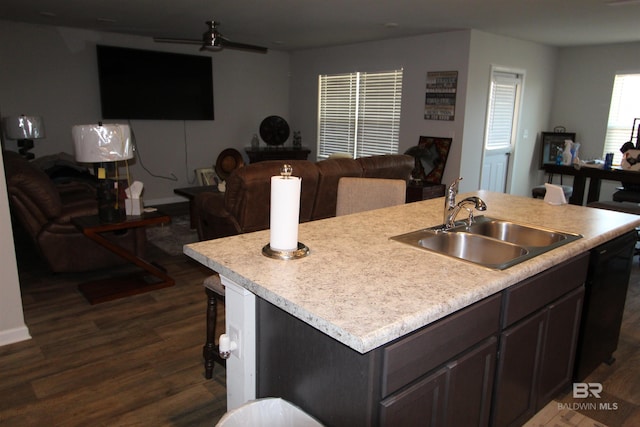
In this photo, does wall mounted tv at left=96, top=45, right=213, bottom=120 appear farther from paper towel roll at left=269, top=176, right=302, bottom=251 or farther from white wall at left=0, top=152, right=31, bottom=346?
paper towel roll at left=269, top=176, right=302, bottom=251

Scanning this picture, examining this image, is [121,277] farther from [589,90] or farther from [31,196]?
[589,90]

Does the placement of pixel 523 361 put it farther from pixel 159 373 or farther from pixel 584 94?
pixel 584 94

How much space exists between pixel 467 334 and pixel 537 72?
6529 mm

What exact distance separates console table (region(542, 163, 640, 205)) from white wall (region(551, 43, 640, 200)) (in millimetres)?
1779

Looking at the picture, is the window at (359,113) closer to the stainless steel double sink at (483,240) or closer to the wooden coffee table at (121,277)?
the wooden coffee table at (121,277)

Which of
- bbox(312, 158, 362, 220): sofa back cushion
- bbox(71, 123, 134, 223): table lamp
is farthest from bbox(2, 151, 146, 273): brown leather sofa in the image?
bbox(312, 158, 362, 220): sofa back cushion

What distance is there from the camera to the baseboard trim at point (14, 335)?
2760 millimetres

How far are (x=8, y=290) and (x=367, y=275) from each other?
2.36 metres

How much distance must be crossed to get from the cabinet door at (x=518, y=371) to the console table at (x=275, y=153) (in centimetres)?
610

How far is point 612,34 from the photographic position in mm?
5789

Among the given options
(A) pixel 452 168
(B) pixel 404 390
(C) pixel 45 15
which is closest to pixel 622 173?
(A) pixel 452 168

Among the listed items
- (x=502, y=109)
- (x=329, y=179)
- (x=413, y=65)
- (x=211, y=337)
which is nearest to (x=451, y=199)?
(x=211, y=337)

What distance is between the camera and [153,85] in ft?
21.6

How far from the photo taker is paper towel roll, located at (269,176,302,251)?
1577 millimetres
